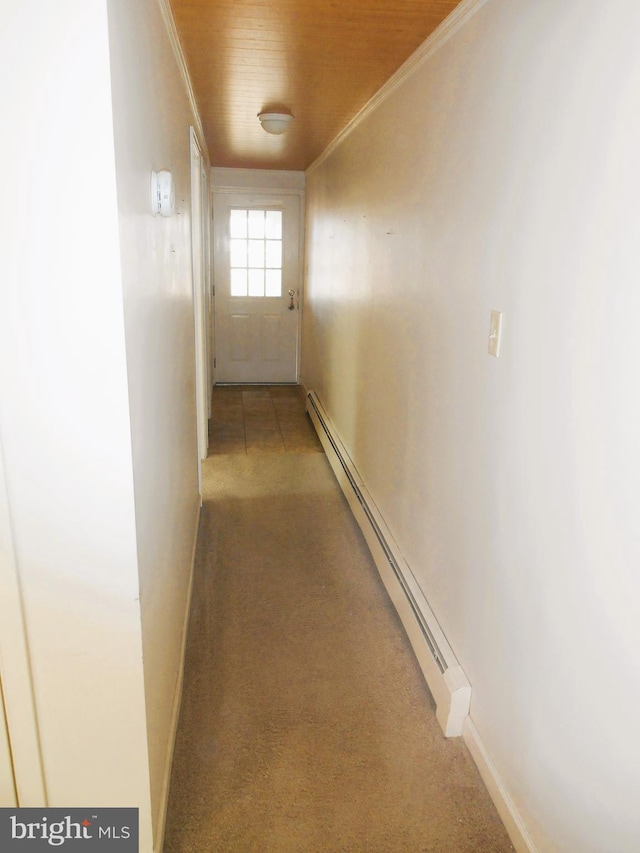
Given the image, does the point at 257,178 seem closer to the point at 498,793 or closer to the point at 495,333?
the point at 495,333

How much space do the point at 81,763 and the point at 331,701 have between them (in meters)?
0.91

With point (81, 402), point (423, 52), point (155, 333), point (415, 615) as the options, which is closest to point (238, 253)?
point (423, 52)

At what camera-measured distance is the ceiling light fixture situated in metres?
3.39

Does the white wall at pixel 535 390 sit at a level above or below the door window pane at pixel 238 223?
below

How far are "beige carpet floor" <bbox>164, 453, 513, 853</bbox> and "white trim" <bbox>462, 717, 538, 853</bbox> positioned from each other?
3 centimetres

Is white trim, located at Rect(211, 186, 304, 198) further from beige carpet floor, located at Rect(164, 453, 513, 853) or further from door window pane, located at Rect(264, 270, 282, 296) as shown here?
beige carpet floor, located at Rect(164, 453, 513, 853)

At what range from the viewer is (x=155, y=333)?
156cm

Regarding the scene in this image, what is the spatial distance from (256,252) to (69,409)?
536 cm

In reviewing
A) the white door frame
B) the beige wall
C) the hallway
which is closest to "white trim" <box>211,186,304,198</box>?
the white door frame

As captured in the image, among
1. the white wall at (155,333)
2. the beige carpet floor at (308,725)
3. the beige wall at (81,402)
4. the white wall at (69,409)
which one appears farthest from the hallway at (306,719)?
the white wall at (69,409)

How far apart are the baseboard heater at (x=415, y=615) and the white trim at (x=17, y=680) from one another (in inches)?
44.4

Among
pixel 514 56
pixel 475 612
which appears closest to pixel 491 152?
pixel 514 56

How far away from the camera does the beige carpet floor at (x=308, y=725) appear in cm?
156

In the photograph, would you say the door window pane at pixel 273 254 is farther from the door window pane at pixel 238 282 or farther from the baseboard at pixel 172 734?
the baseboard at pixel 172 734
